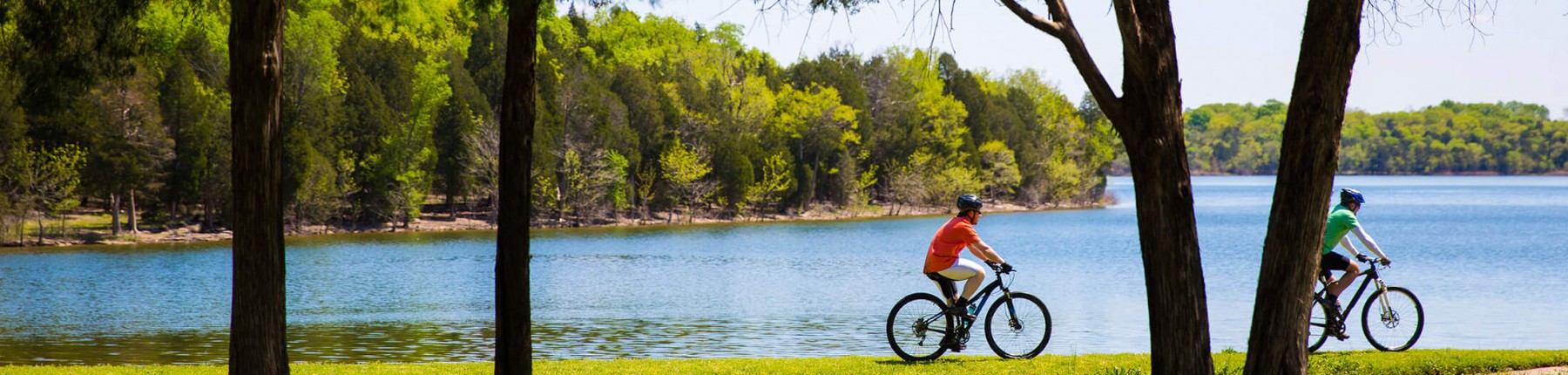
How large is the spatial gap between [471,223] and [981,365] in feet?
184

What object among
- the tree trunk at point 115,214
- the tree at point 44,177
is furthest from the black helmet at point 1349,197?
the tree trunk at point 115,214

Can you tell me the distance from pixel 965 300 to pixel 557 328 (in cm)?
1166

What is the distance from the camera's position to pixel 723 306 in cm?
2694

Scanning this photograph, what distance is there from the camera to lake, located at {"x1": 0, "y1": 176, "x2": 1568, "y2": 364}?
63.3 feet

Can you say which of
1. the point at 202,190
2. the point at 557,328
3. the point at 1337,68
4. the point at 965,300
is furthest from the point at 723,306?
the point at 202,190

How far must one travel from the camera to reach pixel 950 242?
11016mm

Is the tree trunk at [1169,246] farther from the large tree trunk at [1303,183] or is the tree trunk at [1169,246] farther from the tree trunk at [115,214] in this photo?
the tree trunk at [115,214]

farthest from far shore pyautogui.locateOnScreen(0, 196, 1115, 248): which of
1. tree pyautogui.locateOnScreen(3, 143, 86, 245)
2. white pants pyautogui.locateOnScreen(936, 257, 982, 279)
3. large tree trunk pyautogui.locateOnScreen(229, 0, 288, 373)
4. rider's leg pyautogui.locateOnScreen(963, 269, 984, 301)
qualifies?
white pants pyautogui.locateOnScreen(936, 257, 982, 279)

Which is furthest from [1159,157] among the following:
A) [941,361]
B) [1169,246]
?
[941,361]

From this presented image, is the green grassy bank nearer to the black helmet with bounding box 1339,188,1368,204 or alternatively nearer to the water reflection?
the black helmet with bounding box 1339,188,1368,204

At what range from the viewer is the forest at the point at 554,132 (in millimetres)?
49906

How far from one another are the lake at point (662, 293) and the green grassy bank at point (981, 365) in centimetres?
496

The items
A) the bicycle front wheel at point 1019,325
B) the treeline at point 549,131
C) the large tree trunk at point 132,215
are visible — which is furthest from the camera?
the large tree trunk at point 132,215

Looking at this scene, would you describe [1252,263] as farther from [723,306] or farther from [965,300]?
[965,300]
